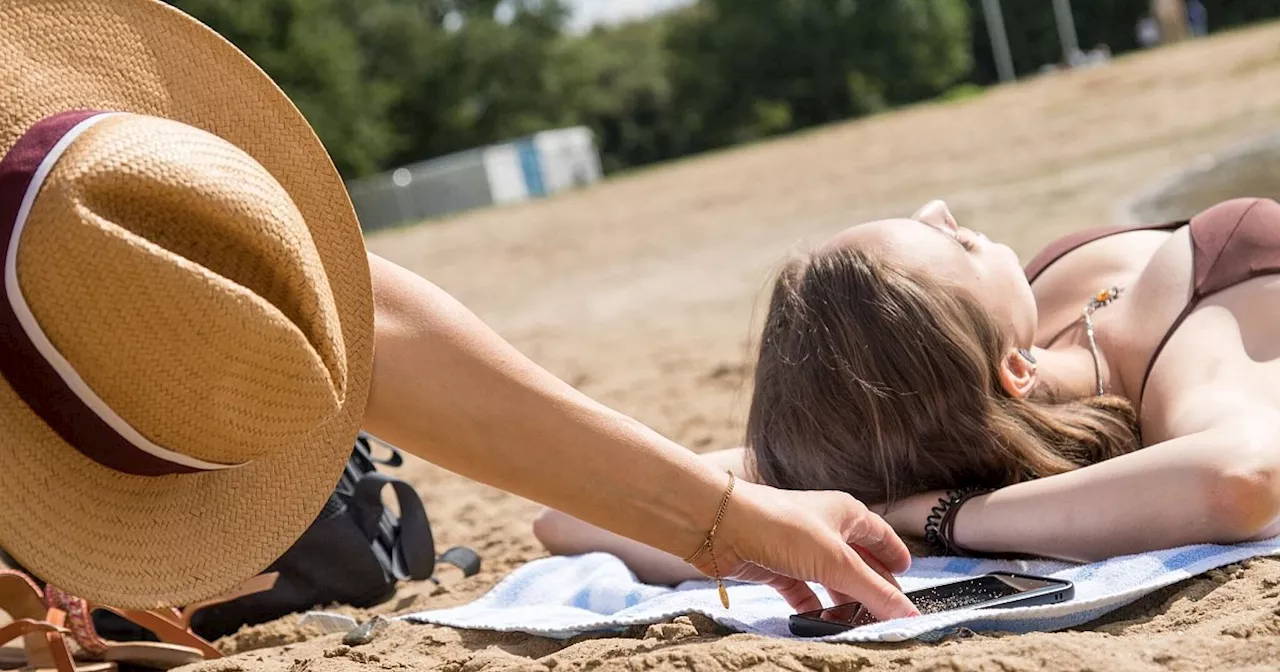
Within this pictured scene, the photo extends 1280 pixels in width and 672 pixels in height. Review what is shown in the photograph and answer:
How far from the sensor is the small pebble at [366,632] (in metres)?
2.77

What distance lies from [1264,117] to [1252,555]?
10.6m

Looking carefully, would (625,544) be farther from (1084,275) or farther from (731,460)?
(1084,275)

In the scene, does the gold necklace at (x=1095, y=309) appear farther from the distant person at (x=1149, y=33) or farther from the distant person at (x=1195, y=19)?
the distant person at (x=1195, y=19)

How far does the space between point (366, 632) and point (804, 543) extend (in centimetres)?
114

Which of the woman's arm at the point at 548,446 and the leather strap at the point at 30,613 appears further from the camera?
the leather strap at the point at 30,613

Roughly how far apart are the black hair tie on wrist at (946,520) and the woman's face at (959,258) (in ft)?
1.09

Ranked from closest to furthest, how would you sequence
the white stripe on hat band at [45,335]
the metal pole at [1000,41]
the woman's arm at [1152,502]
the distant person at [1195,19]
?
the white stripe on hat band at [45,335] → the woman's arm at [1152,502] → the distant person at [1195,19] → the metal pole at [1000,41]

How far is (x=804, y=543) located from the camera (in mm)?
2084

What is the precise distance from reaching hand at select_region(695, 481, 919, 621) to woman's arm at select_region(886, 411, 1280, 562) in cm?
49

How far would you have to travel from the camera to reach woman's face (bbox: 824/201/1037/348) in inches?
108

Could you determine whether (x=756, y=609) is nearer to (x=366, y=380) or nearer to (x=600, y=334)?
(x=366, y=380)

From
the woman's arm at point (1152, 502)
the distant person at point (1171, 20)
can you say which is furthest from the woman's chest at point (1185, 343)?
the distant person at point (1171, 20)

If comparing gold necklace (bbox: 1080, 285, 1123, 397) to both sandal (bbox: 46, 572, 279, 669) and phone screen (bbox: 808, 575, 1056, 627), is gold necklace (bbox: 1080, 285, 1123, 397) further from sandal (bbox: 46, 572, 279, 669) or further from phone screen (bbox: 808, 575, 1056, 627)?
sandal (bbox: 46, 572, 279, 669)

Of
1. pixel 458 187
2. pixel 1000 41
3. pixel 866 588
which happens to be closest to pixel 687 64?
pixel 1000 41
